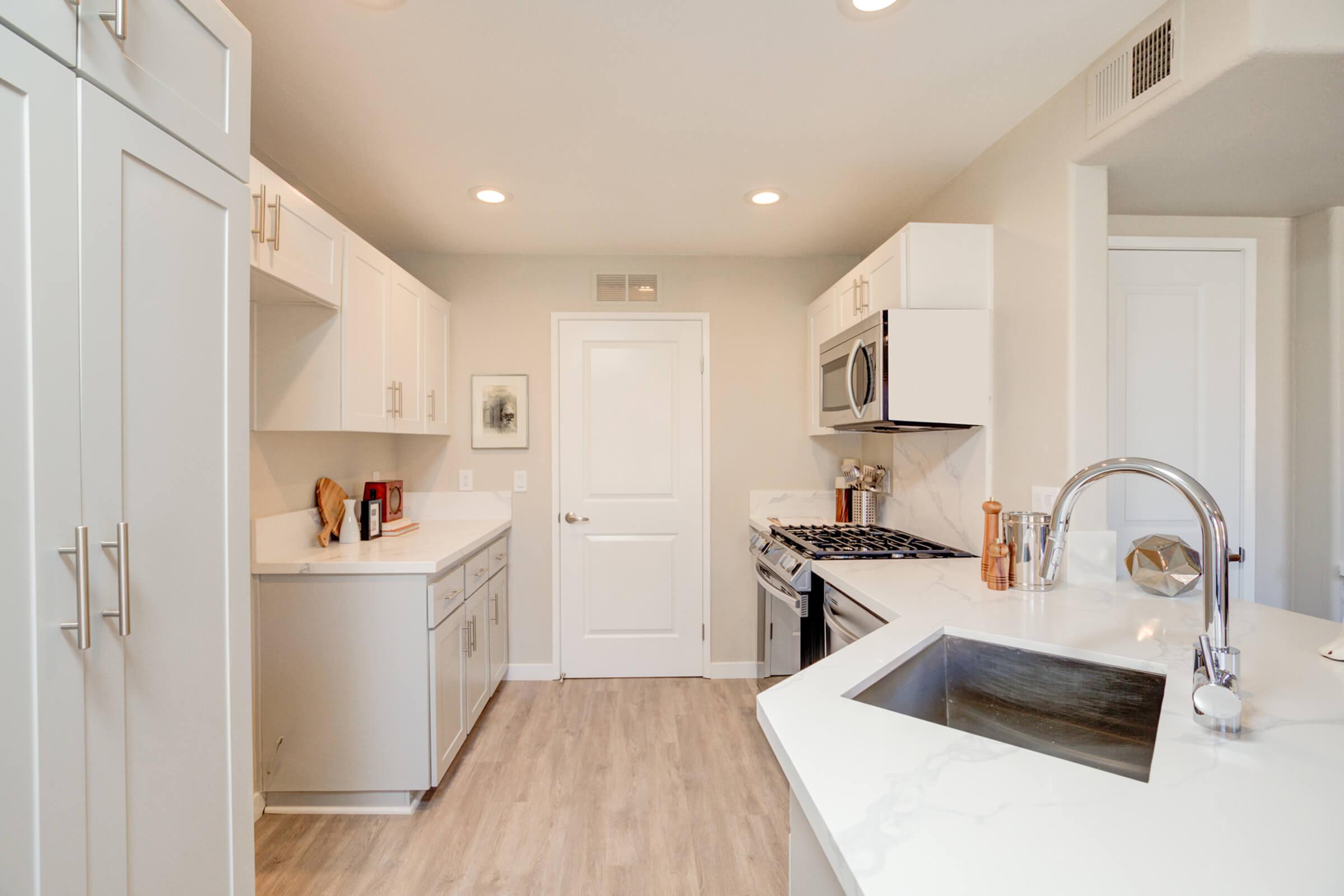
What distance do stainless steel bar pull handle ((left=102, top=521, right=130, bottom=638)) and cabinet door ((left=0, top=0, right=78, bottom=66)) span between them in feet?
2.16

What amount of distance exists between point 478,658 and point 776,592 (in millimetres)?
1387

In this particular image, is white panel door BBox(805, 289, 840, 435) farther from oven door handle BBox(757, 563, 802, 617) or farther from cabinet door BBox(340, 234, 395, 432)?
cabinet door BBox(340, 234, 395, 432)

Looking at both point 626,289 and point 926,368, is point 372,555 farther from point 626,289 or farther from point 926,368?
point 926,368

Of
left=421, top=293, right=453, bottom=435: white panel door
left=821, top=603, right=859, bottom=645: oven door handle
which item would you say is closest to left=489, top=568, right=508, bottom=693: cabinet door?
left=421, top=293, right=453, bottom=435: white panel door

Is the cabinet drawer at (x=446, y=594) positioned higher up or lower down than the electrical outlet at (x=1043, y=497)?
lower down

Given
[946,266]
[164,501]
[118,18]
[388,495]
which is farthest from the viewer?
[388,495]

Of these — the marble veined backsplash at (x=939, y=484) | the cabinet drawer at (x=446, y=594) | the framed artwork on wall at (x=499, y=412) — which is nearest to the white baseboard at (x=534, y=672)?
the cabinet drawer at (x=446, y=594)

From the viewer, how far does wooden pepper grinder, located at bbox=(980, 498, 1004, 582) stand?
1820 millimetres

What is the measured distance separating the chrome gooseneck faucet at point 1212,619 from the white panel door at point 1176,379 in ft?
4.80

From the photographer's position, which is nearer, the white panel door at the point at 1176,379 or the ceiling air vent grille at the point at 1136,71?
the ceiling air vent grille at the point at 1136,71

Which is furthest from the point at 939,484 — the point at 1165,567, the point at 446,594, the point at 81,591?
the point at 81,591

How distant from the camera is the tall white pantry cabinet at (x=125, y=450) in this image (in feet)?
2.61

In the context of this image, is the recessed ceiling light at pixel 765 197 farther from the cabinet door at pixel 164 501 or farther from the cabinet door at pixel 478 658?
the cabinet door at pixel 478 658

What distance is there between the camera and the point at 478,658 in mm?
2861
